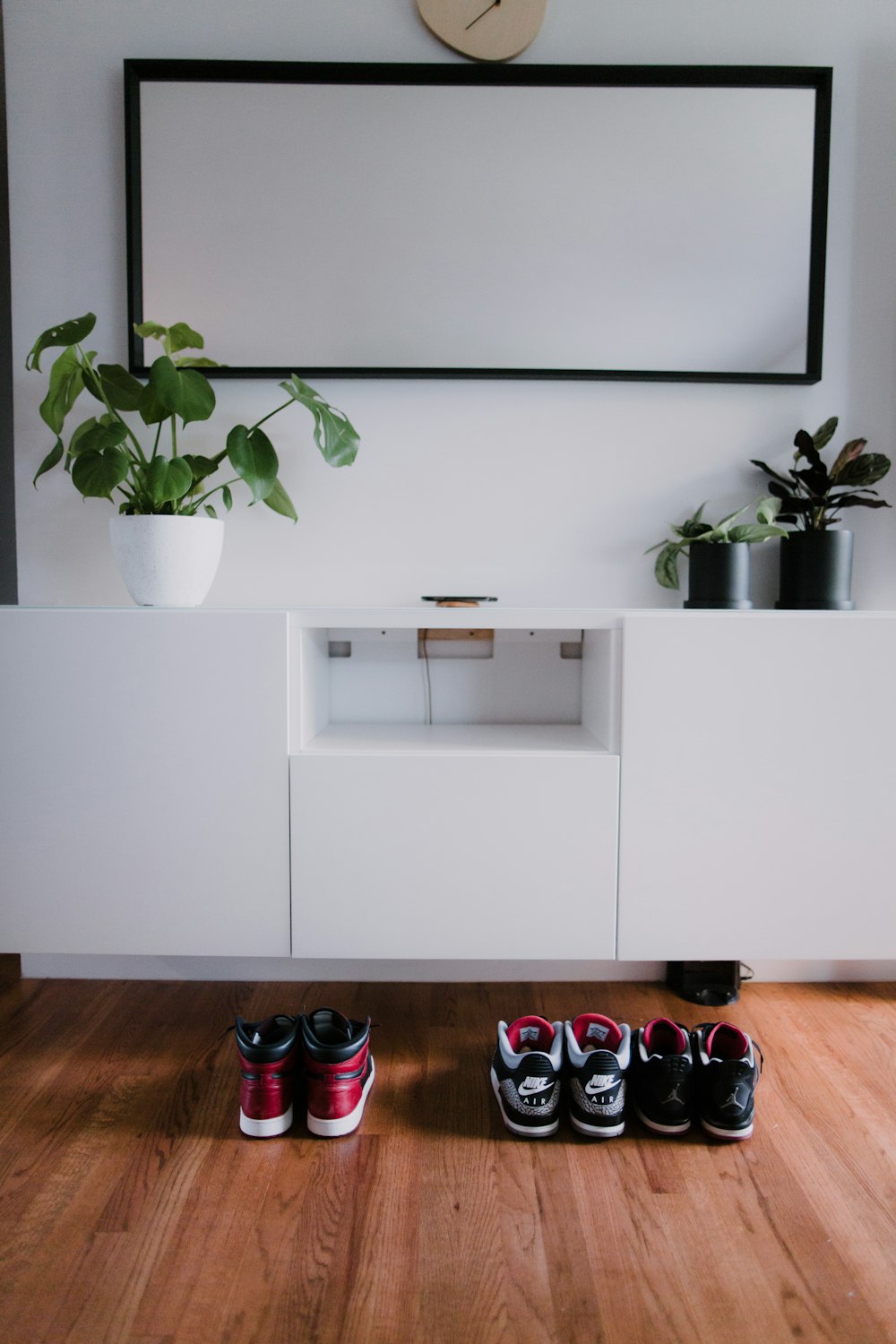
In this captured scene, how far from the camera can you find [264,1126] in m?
1.23

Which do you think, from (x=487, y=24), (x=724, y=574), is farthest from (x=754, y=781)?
(x=487, y=24)

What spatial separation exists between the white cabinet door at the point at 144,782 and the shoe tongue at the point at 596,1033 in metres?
0.55

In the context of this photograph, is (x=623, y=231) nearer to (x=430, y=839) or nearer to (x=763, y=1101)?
(x=430, y=839)

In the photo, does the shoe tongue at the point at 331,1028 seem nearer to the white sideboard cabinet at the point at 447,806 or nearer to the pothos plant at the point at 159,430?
the white sideboard cabinet at the point at 447,806

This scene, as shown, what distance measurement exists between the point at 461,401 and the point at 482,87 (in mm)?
666

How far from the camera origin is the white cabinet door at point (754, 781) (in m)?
1.42

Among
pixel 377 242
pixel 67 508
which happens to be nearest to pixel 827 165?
pixel 377 242

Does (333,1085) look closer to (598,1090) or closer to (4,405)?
(598,1090)

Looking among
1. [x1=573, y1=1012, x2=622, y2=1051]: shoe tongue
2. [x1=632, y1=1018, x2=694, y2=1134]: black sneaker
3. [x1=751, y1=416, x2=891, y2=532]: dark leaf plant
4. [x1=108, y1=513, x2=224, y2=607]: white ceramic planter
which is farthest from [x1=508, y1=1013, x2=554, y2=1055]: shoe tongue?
[x1=751, y1=416, x2=891, y2=532]: dark leaf plant

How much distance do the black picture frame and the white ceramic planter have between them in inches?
18.0

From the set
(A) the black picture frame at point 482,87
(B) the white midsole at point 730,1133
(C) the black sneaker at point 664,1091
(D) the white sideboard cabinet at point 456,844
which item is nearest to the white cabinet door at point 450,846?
(D) the white sideboard cabinet at point 456,844

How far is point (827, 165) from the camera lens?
1732mm

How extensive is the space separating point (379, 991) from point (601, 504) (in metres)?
1.21

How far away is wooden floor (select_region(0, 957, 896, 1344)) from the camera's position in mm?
903
